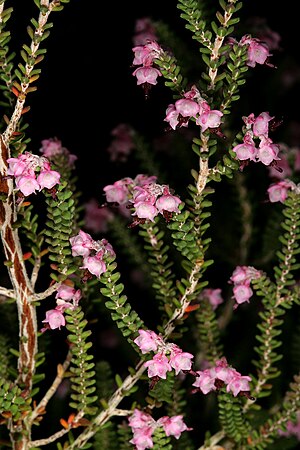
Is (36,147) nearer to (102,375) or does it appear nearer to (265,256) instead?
(265,256)

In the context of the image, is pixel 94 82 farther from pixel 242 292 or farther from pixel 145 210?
pixel 145 210

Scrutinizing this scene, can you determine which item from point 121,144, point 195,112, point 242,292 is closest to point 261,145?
point 195,112

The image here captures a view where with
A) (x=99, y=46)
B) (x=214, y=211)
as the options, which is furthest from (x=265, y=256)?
(x=99, y=46)

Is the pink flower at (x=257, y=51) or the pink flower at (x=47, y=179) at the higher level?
the pink flower at (x=257, y=51)

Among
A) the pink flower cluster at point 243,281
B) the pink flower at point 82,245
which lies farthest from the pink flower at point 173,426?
the pink flower at point 82,245

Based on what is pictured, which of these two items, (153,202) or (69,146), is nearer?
(153,202)

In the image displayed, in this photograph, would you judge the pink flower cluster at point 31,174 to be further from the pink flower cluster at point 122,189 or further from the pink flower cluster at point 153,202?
the pink flower cluster at point 122,189

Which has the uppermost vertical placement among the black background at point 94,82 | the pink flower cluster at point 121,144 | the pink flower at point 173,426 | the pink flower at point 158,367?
the black background at point 94,82
